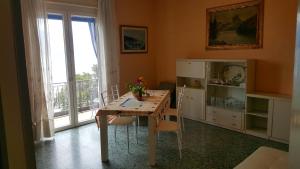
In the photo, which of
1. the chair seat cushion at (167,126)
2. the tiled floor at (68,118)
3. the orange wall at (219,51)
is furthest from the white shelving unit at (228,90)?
the tiled floor at (68,118)

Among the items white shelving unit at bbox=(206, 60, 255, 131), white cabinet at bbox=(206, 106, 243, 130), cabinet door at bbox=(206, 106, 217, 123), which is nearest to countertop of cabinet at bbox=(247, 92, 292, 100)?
white shelving unit at bbox=(206, 60, 255, 131)

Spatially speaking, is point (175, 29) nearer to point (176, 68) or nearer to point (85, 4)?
point (176, 68)

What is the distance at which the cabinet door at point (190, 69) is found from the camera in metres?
4.83

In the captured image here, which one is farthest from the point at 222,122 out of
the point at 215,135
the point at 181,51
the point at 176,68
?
the point at 181,51

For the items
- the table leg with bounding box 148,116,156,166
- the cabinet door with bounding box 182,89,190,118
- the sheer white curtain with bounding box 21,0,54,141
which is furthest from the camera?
the cabinet door with bounding box 182,89,190,118

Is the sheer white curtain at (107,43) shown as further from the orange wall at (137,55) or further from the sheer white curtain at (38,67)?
the sheer white curtain at (38,67)

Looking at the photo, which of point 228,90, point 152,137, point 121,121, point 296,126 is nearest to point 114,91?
point 121,121

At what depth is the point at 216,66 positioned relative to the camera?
4910mm

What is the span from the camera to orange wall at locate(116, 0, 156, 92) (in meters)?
5.34

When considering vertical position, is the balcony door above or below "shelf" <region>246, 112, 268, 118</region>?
above

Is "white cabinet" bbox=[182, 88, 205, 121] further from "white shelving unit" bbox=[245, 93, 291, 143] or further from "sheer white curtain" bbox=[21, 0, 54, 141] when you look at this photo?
"sheer white curtain" bbox=[21, 0, 54, 141]

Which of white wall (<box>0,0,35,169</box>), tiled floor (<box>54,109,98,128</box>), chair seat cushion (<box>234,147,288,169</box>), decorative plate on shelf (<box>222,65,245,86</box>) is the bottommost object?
tiled floor (<box>54,109,98,128</box>)

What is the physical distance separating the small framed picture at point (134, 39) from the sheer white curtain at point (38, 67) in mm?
1840

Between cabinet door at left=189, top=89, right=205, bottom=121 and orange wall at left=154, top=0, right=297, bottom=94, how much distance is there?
0.84 meters
